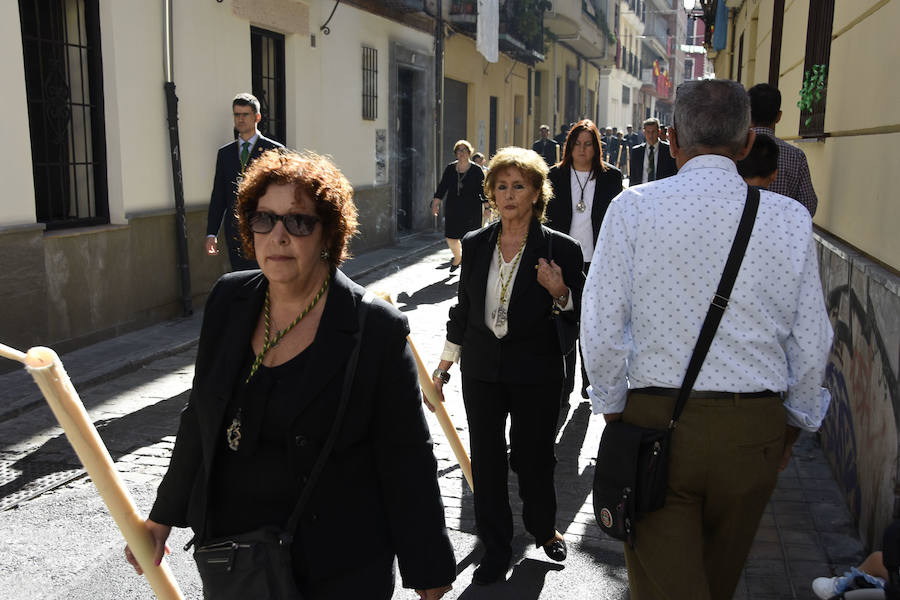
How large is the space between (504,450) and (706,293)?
176 cm

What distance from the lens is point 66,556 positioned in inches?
165

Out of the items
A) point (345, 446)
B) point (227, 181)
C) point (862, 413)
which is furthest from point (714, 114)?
point (227, 181)

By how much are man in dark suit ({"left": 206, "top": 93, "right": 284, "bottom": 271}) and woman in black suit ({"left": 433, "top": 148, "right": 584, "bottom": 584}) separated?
4187mm

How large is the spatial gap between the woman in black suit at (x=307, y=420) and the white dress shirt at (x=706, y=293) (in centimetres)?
63

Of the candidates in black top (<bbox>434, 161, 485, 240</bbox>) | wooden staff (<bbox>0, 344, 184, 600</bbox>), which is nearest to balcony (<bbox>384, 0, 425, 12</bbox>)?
black top (<bbox>434, 161, 485, 240</bbox>)

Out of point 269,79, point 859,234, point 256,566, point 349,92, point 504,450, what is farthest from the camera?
point 349,92

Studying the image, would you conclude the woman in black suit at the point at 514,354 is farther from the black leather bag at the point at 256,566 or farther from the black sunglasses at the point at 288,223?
the black leather bag at the point at 256,566

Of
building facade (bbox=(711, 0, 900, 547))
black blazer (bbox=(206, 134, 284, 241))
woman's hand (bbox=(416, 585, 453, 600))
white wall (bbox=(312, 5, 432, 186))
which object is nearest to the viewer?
woman's hand (bbox=(416, 585, 453, 600))

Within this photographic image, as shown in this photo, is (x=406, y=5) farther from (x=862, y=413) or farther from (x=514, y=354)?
(x=514, y=354)

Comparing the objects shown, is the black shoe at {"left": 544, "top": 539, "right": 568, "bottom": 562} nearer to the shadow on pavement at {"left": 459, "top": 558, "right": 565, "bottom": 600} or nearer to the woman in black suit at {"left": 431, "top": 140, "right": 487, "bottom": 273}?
the shadow on pavement at {"left": 459, "top": 558, "right": 565, "bottom": 600}

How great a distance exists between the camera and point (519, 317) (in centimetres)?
399

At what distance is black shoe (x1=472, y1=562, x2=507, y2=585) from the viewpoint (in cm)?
391

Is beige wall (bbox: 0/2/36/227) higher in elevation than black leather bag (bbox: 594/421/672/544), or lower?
higher

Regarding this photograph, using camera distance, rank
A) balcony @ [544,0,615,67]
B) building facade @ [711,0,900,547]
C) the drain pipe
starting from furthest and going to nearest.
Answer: balcony @ [544,0,615,67] → the drain pipe → building facade @ [711,0,900,547]
